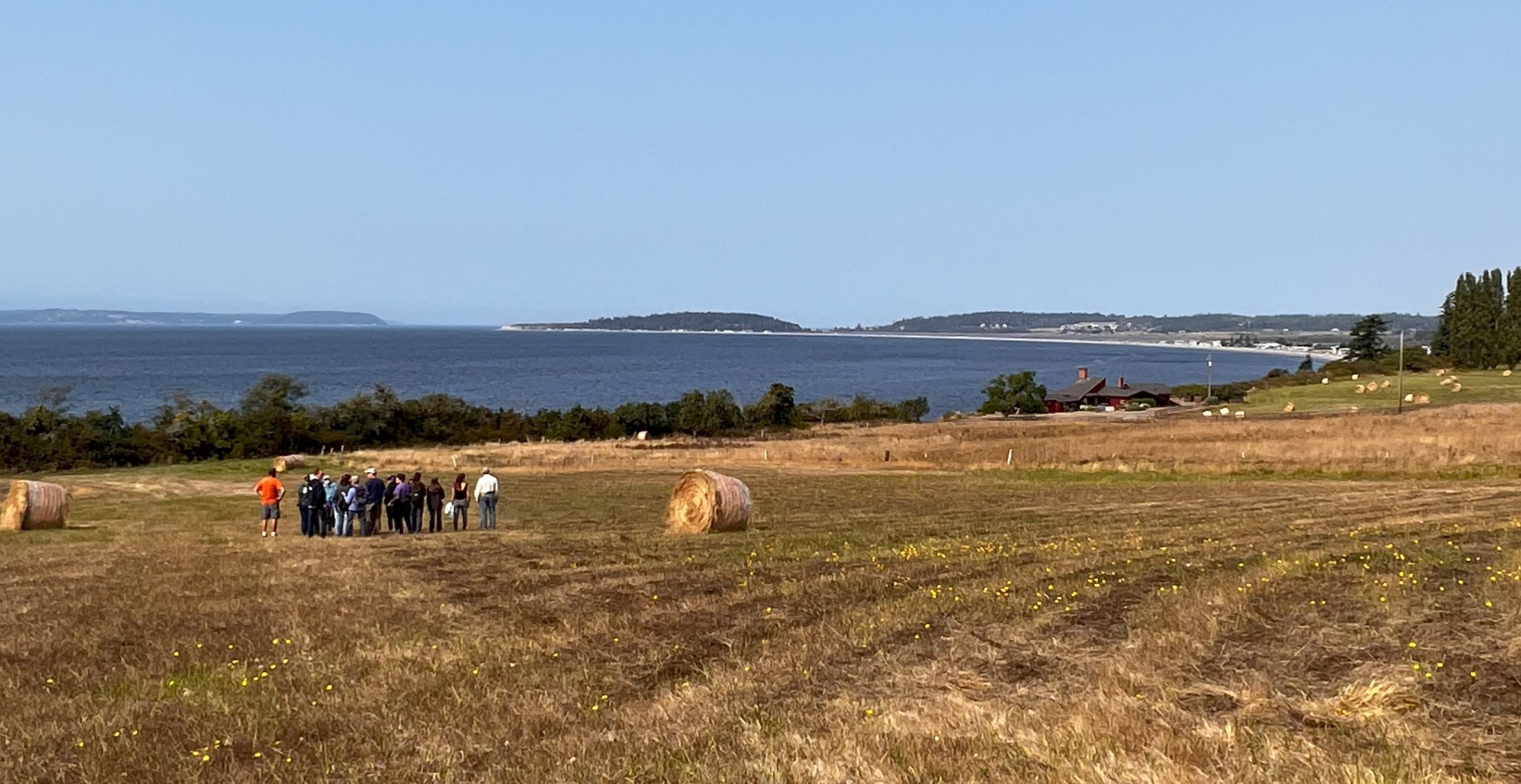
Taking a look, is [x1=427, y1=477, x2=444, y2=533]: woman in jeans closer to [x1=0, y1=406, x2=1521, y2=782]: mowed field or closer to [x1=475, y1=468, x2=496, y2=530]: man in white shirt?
[x1=475, y1=468, x2=496, y2=530]: man in white shirt

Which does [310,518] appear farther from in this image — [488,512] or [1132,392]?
[1132,392]

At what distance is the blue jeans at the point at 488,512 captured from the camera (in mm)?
27688

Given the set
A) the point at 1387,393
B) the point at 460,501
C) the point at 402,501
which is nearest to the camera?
the point at 402,501

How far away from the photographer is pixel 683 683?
32.4ft

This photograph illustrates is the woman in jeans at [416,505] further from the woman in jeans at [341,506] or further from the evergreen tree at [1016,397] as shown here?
the evergreen tree at [1016,397]

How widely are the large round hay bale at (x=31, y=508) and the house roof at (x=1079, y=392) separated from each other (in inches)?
3784

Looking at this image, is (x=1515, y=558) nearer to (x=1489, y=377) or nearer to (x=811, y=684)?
(x=811, y=684)

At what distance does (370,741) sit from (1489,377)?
354 feet

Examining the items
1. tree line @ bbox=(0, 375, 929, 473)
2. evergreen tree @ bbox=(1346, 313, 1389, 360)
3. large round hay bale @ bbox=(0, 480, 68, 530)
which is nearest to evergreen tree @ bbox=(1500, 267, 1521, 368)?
evergreen tree @ bbox=(1346, 313, 1389, 360)

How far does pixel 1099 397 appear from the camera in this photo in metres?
113

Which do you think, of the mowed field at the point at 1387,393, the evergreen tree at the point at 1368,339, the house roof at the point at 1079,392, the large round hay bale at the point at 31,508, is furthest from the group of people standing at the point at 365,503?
the evergreen tree at the point at 1368,339

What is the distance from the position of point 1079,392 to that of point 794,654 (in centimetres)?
10859

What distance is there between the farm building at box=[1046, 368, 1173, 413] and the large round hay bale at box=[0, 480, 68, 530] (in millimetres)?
92472

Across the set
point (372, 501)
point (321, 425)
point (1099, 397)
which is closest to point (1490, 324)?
point (1099, 397)
